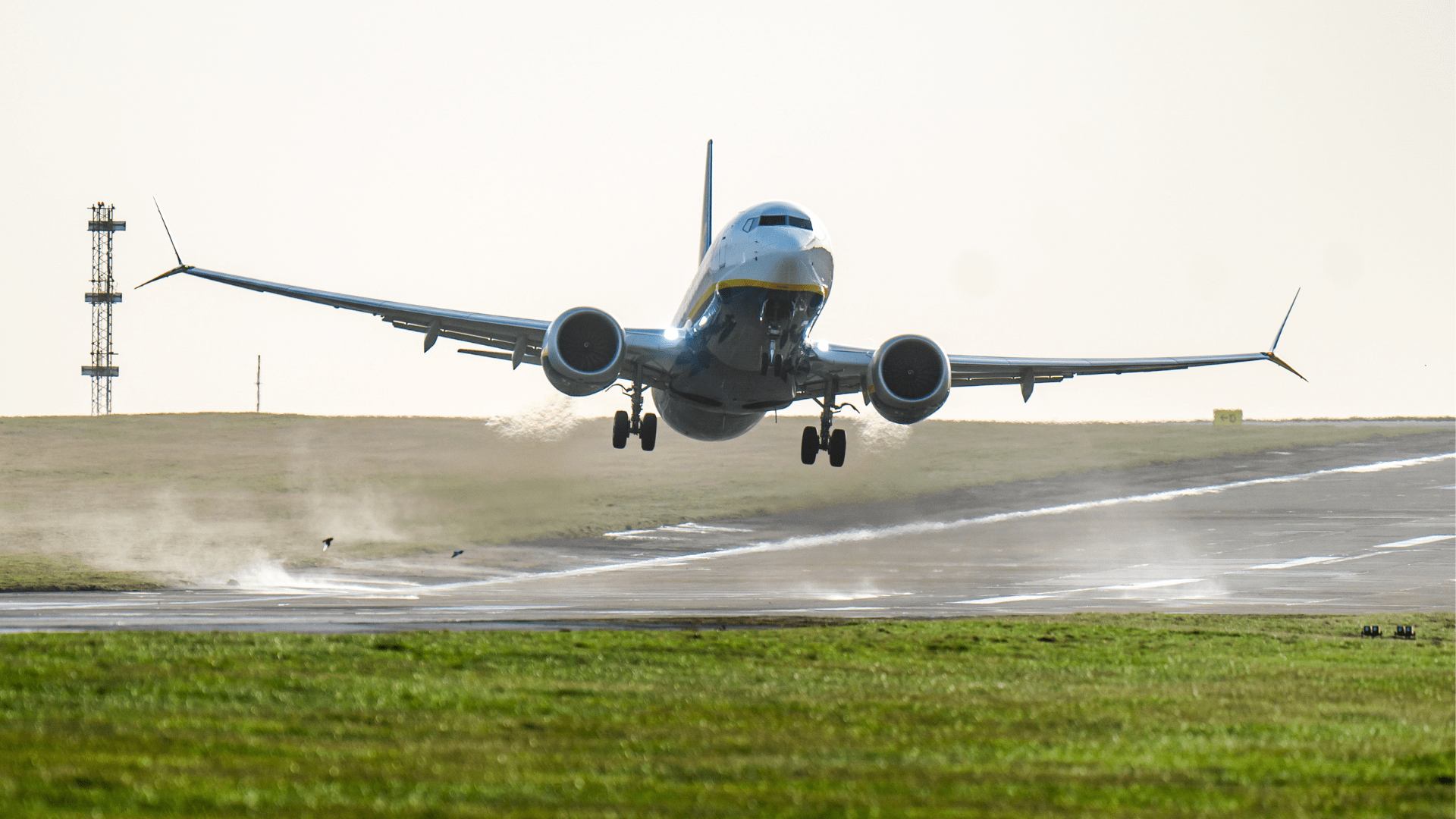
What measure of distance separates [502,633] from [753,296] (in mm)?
11156

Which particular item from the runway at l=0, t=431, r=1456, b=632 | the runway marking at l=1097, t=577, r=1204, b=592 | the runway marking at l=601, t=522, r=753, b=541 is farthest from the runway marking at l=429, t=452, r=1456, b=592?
the runway marking at l=1097, t=577, r=1204, b=592

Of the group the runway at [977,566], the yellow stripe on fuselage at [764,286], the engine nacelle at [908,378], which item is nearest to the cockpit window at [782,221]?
the yellow stripe on fuselage at [764,286]

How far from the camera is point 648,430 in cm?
5153

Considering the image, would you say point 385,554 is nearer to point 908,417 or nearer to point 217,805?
point 908,417

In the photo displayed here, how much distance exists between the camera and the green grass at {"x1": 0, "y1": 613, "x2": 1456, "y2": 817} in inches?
616

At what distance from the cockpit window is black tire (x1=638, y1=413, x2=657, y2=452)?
446 inches

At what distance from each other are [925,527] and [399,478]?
4486 cm

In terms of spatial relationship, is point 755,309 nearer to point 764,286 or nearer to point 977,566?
point 764,286

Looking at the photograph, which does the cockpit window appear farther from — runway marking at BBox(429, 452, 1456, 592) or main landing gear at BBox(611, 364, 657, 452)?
runway marking at BBox(429, 452, 1456, 592)

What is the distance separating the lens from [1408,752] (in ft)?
65.1

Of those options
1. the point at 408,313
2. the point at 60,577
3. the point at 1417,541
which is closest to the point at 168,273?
the point at 408,313

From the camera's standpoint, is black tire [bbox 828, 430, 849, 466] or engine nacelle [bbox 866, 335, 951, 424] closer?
engine nacelle [bbox 866, 335, 951, 424]

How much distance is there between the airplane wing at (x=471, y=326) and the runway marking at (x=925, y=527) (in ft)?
128

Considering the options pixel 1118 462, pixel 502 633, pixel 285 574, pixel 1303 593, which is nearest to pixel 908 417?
pixel 502 633
